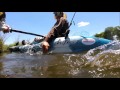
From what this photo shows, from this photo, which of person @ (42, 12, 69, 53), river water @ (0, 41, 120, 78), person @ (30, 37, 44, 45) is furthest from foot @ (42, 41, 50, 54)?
river water @ (0, 41, 120, 78)

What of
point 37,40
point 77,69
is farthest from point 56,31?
point 77,69

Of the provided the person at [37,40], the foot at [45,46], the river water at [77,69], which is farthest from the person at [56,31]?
the river water at [77,69]

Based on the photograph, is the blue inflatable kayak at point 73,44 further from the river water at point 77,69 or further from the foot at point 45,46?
the river water at point 77,69

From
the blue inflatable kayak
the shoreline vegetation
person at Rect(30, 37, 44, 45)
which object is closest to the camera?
the shoreline vegetation

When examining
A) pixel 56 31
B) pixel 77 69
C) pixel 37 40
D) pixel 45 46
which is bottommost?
pixel 77 69

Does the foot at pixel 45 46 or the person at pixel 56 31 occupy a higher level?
the person at pixel 56 31

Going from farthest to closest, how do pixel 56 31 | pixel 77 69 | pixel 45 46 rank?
pixel 56 31
pixel 45 46
pixel 77 69

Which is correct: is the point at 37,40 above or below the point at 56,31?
below

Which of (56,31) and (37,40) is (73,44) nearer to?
(56,31)

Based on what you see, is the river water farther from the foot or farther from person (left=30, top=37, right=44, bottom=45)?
person (left=30, top=37, right=44, bottom=45)

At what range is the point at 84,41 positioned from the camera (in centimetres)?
378
